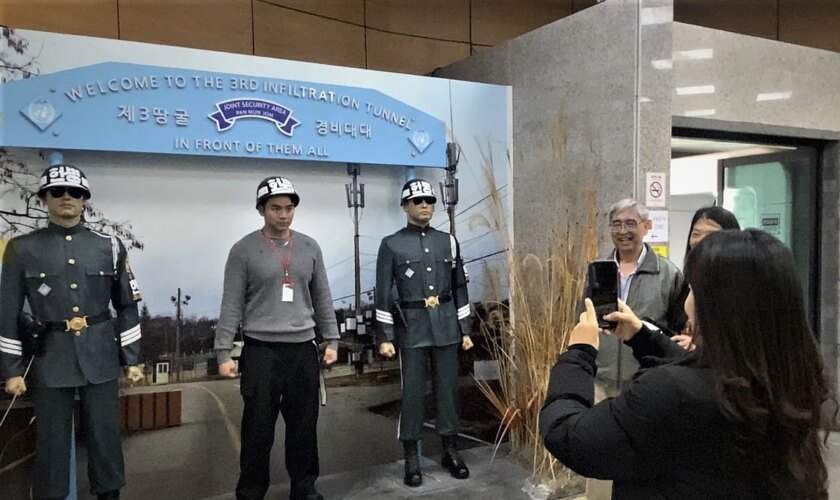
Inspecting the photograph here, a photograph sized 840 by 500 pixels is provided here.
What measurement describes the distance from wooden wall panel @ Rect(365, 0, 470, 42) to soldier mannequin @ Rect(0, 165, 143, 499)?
118 inches

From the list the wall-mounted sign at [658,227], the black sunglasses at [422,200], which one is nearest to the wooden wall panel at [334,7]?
the black sunglasses at [422,200]

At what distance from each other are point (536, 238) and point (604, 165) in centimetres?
67

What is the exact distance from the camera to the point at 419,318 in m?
3.57

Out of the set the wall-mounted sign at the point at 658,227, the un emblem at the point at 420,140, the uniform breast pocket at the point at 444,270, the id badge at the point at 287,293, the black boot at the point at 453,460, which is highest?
the un emblem at the point at 420,140

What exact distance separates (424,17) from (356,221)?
2.37 metres

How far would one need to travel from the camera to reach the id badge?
311 cm

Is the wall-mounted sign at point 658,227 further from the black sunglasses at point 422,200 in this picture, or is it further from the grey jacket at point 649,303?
the black sunglasses at point 422,200

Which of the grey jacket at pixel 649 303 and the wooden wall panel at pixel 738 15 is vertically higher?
the wooden wall panel at pixel 738 15

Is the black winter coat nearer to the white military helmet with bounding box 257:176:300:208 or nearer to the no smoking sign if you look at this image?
the white military helmet with bounding box 257:176:300:208

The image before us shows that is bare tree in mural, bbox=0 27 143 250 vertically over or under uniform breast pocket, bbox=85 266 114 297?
over

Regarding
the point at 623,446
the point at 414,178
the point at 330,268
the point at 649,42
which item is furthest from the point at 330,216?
the point at 623,446

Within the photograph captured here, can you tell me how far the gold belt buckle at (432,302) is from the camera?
11.8 ft

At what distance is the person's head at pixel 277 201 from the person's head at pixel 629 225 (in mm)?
1458

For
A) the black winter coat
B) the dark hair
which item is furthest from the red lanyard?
the dark hair
